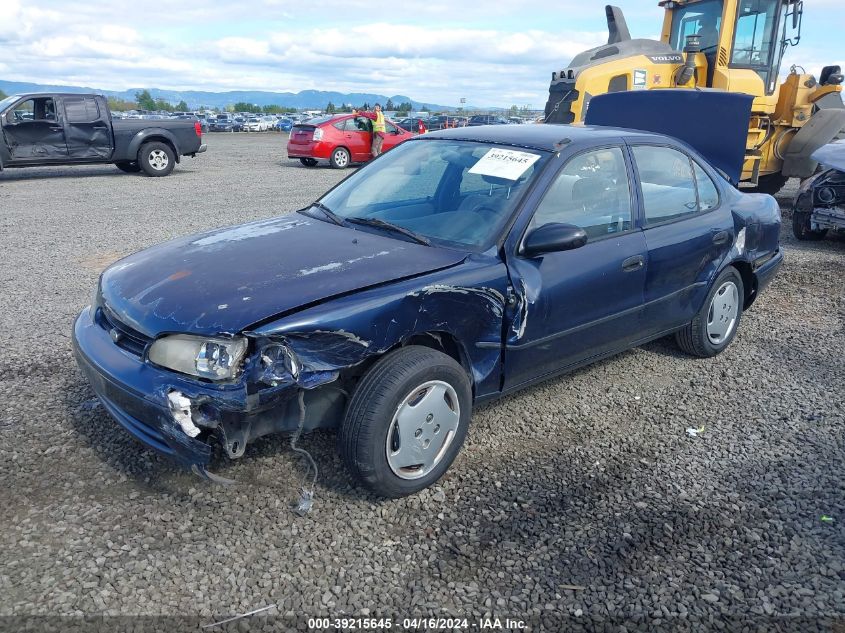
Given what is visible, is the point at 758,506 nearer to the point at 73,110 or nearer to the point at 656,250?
the point at 656,250

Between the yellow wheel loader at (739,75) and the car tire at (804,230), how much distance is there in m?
1.36

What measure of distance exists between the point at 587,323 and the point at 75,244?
6877mm

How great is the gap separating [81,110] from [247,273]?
13.3 meters

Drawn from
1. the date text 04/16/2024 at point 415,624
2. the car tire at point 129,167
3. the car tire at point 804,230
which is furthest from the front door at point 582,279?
the car tire at point 129,167

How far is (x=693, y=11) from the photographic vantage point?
10.7 metres

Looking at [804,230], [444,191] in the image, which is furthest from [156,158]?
[444,191]

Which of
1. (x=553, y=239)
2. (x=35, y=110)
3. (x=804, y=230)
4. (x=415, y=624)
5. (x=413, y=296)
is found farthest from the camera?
(x=35, y=110)

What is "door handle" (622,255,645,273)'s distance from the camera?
388cm

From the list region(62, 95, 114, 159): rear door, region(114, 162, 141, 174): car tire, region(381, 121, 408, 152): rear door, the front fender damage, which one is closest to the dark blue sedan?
the front fender damage

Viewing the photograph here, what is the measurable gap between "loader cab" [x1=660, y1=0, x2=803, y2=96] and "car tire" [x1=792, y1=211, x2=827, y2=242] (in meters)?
2.36

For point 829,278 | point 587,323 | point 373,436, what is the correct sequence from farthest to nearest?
point 829,278 → point 587,323 → point 373,436

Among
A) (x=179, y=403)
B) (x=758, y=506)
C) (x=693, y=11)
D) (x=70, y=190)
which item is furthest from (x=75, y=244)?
(x=693, y=11)

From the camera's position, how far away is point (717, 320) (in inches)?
192

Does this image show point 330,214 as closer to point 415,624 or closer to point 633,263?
point 633,263
